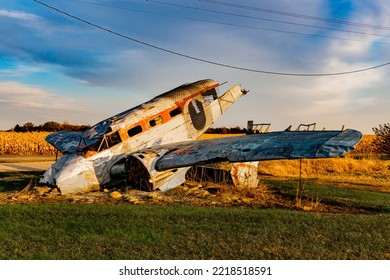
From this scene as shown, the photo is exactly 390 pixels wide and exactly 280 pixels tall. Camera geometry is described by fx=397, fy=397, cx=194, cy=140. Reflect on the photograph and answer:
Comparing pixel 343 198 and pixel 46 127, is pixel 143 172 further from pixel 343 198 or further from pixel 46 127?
pixel 46 127

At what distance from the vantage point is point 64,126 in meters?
71.5

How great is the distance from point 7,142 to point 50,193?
98.2 ft

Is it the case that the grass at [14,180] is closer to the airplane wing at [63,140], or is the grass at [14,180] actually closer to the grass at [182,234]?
the airplane wing at [63,140]

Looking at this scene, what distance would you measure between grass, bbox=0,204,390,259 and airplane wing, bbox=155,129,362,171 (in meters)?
1.82

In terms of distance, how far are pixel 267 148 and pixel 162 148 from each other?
5.19 meters

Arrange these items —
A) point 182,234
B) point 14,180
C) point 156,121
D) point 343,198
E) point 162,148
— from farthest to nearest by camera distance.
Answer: point 14,180
point 156,121
point 162,148
point 343,198
point 182,234

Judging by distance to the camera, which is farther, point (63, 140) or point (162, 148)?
point (63, 140)

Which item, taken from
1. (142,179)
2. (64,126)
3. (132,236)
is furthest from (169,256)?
(64,126)

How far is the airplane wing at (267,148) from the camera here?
37.2 feet

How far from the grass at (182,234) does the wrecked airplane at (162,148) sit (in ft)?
7.05

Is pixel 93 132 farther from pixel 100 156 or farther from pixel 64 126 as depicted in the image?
pixel 64 126

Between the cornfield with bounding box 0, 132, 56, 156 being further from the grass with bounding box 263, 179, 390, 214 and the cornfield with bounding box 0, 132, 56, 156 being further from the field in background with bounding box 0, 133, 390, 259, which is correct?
the grass with bounding box 263, 179, 390, 214

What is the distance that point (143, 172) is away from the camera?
1508 cm

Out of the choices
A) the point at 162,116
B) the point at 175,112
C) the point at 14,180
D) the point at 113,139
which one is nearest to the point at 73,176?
the point at 113,139
